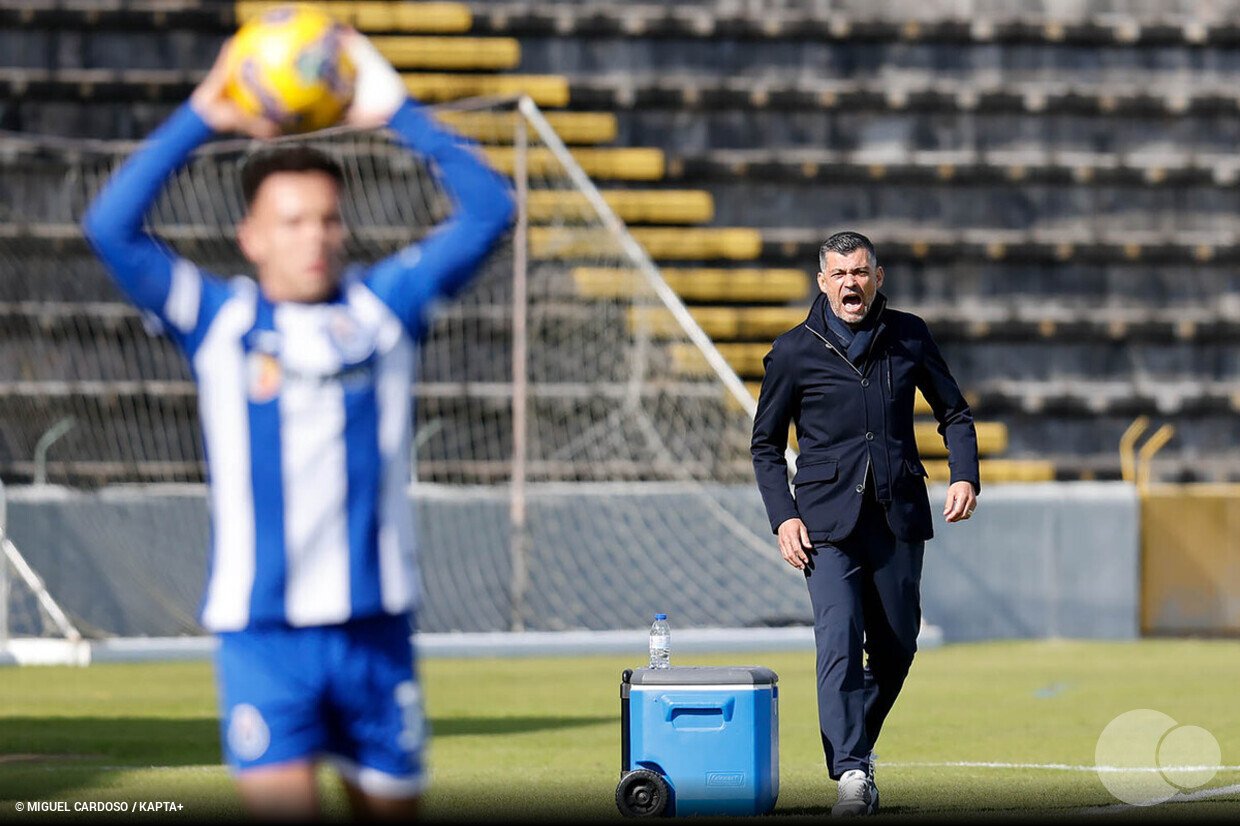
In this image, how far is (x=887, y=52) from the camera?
76.8 ft

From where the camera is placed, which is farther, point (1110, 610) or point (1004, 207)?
point (1004, 207)

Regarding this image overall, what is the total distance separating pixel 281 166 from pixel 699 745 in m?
3.68

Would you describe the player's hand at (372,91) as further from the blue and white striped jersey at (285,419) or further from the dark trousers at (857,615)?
the dark trousers at (857,615)

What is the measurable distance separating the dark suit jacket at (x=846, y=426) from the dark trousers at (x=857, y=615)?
6 cm

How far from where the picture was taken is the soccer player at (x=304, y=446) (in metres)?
4.23

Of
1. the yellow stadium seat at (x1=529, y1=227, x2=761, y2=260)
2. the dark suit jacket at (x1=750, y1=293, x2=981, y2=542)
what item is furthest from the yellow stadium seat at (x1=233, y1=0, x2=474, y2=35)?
the dark suit jacket at (x1=750, y1=293, x2=981, y2=542)

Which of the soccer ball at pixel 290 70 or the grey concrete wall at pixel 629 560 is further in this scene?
the grey concrete wall at pixel 629 560

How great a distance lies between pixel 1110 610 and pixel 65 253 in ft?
30.2

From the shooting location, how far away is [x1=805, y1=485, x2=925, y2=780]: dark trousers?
7.69 meters

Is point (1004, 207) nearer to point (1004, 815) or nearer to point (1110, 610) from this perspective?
point (1110, 610)

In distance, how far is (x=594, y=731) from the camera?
1126 cm

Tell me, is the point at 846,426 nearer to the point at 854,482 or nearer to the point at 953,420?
the point at 854,482

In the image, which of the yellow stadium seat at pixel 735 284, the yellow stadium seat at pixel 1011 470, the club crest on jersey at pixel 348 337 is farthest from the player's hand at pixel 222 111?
the yellow stadium seat at pixel 735 284

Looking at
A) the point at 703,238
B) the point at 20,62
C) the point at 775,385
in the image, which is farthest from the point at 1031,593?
the point at 775,385
